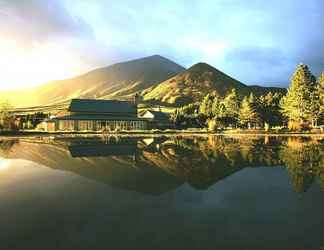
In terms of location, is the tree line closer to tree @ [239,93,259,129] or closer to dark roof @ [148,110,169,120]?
tree @ [239,93,259,129]

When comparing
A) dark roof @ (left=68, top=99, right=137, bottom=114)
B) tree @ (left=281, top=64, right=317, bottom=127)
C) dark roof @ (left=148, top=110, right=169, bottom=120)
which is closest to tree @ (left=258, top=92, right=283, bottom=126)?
tree @ (left=281, top=64, right=317, bottom=127)

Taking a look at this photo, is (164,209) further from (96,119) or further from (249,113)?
(249,113)

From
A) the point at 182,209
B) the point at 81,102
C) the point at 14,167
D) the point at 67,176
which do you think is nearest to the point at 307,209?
the point at 182,209

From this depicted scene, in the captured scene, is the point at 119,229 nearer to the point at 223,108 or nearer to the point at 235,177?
the point at 235,177

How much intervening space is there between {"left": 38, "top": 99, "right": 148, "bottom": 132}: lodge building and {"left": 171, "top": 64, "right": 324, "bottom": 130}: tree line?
1225 cm

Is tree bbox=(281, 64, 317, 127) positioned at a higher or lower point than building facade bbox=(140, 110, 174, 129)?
higher

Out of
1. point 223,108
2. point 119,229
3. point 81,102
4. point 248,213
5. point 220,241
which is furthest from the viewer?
point 223,108

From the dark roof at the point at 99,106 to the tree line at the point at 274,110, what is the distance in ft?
43.1

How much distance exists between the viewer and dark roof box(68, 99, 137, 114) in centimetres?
7275

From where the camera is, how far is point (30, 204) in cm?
668

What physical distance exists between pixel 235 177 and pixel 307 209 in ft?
12.4

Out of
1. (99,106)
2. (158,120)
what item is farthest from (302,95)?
(99,106)

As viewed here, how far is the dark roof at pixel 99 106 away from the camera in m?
72.8

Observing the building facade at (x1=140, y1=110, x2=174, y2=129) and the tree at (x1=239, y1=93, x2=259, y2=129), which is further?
the building facade at (x1=140, y1=110, x2=174, y2=129)
